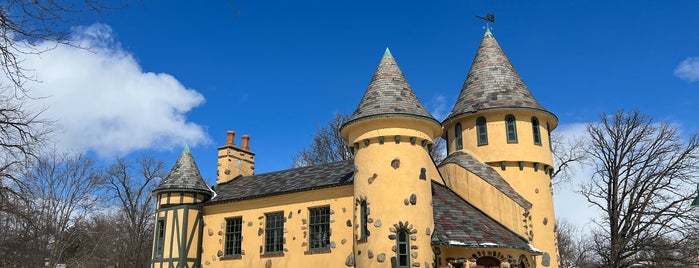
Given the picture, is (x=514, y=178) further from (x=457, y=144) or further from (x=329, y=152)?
(x=329, y=152)

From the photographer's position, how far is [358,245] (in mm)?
17688

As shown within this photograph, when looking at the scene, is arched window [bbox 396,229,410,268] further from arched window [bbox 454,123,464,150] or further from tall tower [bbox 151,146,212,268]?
tall tower [bbox 151,146,212,268]

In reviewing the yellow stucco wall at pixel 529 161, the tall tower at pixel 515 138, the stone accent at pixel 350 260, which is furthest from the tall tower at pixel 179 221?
the yellow stucco wall at pixel 529 161

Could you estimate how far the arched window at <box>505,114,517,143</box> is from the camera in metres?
22.2

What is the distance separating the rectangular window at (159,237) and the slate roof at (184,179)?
4.48ft

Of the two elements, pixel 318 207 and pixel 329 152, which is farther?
pixel 329 152

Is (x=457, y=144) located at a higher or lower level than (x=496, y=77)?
lower

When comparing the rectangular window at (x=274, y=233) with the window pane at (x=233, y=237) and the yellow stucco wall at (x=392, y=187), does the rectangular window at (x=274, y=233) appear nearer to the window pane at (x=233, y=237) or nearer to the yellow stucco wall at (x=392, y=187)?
the window pane at (x=233, y=237)

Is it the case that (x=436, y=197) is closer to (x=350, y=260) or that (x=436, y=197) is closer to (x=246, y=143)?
(x=350, y=260)

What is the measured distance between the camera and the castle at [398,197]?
57.1ft

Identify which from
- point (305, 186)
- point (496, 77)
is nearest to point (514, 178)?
point (496, 77)

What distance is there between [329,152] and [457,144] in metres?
18.1

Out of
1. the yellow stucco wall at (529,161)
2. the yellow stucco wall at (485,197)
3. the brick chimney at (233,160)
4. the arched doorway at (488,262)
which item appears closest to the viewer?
the arched doorway at (488,262)

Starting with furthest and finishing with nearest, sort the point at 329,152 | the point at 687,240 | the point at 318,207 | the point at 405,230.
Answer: the point at 329,152 → the point at 687,240 → the point at 318,207 → the point at 405,230
